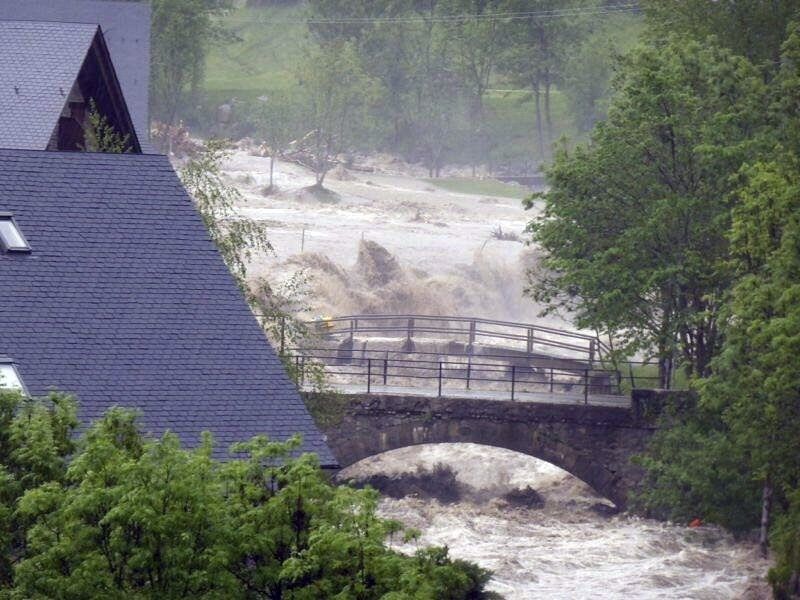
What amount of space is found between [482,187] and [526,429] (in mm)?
44430

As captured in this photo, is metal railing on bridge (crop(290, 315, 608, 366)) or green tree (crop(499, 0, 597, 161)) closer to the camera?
metal railing on bridge (crop(290, 315, 608, 366))

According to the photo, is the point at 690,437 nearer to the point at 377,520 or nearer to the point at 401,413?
the point at 401,413

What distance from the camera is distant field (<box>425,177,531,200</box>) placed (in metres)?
75.1

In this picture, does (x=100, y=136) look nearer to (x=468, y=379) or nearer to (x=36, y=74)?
(x=36, y=74)

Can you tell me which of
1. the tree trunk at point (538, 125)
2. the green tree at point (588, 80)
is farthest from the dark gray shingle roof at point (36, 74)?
the tree trunk at point (538, 125)

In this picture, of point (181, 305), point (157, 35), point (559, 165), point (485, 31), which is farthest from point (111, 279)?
point (485, 31)

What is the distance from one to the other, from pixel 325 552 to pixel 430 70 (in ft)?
245

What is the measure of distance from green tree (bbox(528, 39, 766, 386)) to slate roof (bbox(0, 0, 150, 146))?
915cm

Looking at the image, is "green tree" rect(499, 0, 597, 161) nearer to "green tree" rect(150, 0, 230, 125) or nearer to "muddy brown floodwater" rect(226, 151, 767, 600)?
"muddy brown floodwater" rect(226, 151, 767, 600)

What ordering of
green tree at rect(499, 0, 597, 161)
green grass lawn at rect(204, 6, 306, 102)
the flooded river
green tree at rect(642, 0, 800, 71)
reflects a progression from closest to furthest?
the flooded river → green tree at rect(642, 0, 800, 71) → green tree at rect(499, 0, 597, 161) → green grass lawn at rect(204, 6, 306, 102)

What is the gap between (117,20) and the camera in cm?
3506

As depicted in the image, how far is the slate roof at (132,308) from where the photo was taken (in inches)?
609

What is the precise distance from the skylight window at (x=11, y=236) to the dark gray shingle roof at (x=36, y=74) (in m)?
6.24

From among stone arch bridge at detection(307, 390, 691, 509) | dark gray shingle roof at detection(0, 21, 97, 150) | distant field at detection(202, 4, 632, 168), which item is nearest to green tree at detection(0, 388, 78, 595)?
dark gray shingle roof at detection(0, 21, 97, 150)
